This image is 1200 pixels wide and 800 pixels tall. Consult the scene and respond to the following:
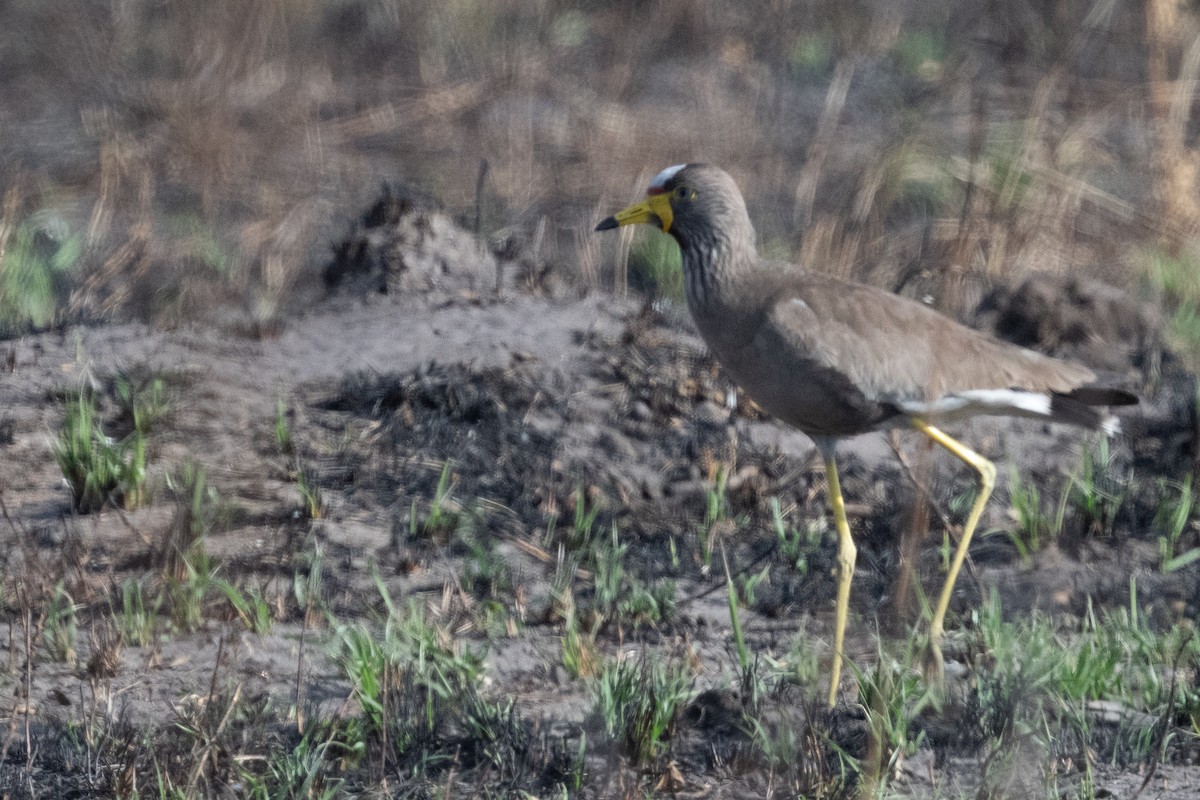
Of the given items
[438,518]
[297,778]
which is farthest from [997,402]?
[297,778]

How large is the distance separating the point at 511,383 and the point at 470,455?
0.39 metres

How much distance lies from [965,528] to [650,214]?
1.44m

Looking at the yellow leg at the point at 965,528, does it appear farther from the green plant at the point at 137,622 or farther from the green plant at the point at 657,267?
the green plant at the point at 657,267

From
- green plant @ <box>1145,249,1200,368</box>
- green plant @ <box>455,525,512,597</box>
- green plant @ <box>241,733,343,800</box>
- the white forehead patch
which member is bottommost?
green plant @ <box>455,525,512,597</box>

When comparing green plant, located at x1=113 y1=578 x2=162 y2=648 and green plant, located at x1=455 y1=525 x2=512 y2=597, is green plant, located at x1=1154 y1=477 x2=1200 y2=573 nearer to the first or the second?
green plant, located at x1=455 y1=525 x2=512 y2=597

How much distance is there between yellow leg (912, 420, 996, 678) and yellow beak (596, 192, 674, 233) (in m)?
1.07

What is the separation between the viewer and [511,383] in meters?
5.73

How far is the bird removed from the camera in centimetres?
443

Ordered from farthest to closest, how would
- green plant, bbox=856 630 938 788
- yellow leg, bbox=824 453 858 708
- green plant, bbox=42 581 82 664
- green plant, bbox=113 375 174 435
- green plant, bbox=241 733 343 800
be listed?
green plant, bbox=113 375 174 435
yellow leg, bbox=824 453 858 708
green plant, bbox=42 581 82 664
green plant, bbox=856 630 938 788
green plant, bbox=241 733 343 800

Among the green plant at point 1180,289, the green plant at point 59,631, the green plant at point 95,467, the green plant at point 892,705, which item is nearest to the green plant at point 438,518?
the green plant at point 95,467

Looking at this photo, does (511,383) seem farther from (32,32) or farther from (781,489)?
(32,32)

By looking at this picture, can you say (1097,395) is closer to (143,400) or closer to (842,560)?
(842,560)

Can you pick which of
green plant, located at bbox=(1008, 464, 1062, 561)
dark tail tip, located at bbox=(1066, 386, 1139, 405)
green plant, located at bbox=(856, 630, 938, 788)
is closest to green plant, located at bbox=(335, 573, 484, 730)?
green plant, located at bbox=(856, 630, 938, 788)

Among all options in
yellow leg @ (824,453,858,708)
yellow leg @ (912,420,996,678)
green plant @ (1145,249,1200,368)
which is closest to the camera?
yellow leg @ (912,420,996,678)
